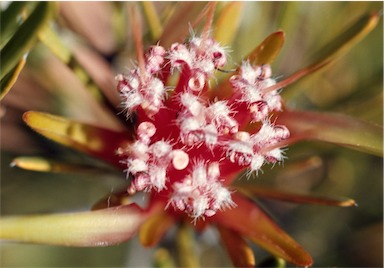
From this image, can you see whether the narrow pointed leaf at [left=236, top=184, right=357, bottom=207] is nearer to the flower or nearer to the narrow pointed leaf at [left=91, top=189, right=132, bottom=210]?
the flower

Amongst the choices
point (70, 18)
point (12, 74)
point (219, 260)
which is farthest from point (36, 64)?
point (219, 260)

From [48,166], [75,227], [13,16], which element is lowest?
[75,227]

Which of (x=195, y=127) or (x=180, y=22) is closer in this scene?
(x=195, y=127)

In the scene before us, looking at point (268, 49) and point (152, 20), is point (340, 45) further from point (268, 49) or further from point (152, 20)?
point (152, 20)

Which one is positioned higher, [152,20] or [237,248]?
[152,20]

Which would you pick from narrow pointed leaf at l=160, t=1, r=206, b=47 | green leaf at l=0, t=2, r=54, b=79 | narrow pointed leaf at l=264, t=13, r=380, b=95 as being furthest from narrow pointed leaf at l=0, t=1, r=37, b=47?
narrow pointed leaf at l=264, t=13, r=380, b=95

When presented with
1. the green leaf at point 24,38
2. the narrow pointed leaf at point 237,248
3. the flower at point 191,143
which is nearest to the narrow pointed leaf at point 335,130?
the flower at point 191,143

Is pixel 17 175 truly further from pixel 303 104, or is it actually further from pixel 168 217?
pixel 303 104

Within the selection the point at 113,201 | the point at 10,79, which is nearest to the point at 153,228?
the point at 113,201
